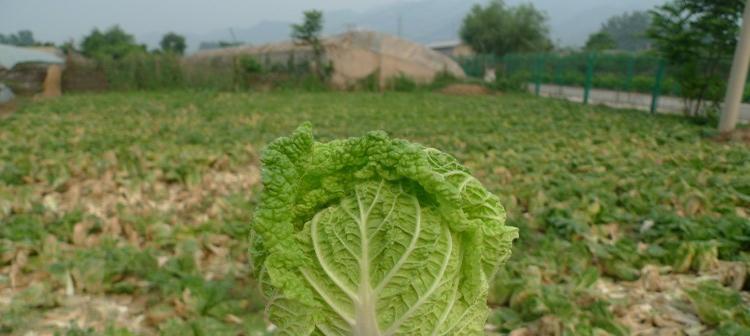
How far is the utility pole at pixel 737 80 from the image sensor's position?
1179cm

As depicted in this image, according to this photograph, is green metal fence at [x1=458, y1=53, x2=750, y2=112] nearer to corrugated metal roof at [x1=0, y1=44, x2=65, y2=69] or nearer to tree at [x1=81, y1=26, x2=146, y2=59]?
corrugated metal roof at [x1=0, y1=44, x2=65, y2=69]

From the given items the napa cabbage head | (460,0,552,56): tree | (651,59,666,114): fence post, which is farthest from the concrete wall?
(460,0,552,56): tree

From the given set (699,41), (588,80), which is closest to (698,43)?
(699,41)

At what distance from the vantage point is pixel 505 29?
174 feet

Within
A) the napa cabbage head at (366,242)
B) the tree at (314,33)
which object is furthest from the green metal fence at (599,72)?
the napa cabbage head at (366,242)

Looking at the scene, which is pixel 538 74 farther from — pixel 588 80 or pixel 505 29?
pixel 505 29

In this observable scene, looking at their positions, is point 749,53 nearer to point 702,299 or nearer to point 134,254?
point 702,299

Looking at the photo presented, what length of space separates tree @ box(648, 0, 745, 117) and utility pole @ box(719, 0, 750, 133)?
233cm

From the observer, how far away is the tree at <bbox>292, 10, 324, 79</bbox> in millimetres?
25987

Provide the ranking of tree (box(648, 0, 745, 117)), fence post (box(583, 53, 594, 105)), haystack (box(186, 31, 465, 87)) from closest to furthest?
tree (box(648, 0, 745, 117)) → fence post (box(583, 53, 594, 105)) → haystack (box(186, 31, 465, 87))

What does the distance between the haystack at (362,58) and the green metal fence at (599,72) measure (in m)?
4.30

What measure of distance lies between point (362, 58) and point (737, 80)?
1742 cm

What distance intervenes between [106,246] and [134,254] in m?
0.44

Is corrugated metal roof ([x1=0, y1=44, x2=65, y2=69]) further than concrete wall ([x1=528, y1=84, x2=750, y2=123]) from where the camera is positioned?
Yes
